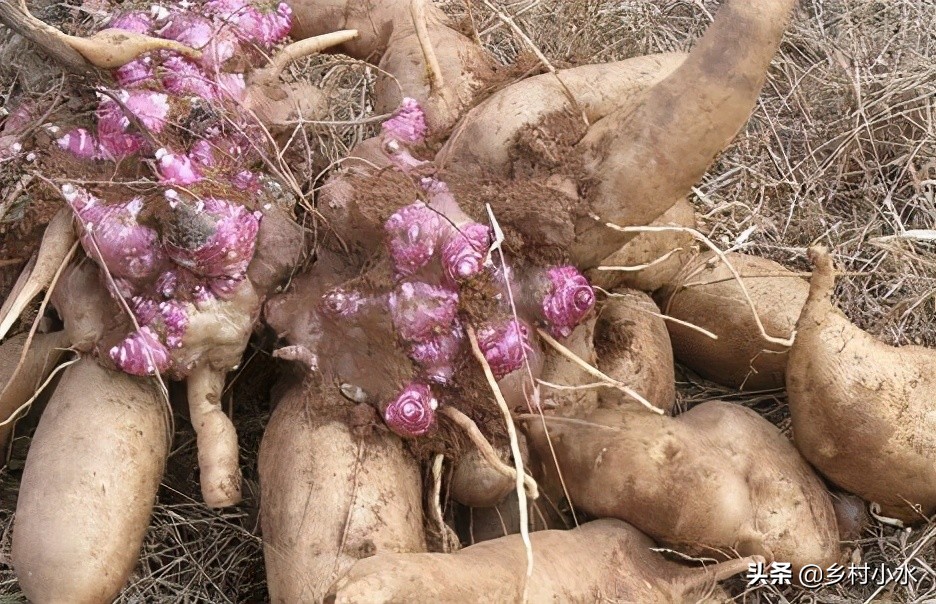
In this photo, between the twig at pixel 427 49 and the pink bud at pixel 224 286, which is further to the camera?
the twig at pixel 427 49

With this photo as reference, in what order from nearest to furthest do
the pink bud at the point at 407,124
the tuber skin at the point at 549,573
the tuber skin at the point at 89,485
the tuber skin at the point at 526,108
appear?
the tuber skin at the point at 549,573, the tuber skin at the point at 89,485, the tuber skin at the point at 526,108, the pink bud at the point at 407,124

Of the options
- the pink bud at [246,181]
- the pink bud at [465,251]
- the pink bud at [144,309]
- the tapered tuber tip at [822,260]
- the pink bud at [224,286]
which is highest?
the tapered tuber tip at [822,260]

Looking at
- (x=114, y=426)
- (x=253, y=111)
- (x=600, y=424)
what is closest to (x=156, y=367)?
(x=114, y=426)

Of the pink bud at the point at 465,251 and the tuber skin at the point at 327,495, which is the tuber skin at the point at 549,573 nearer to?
the tuber skin at the point at 327,495

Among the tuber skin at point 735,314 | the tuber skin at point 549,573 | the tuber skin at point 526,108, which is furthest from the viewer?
the tuber skin at point 735,314

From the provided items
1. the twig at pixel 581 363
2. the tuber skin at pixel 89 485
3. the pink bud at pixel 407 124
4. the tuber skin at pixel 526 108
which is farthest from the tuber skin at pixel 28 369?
the twig at pixel 581 363

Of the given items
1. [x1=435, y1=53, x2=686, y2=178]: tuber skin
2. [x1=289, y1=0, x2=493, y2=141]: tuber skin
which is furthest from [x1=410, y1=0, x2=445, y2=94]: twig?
[x1=435, y1=53, x2=686, y2=178]: tuber skin
